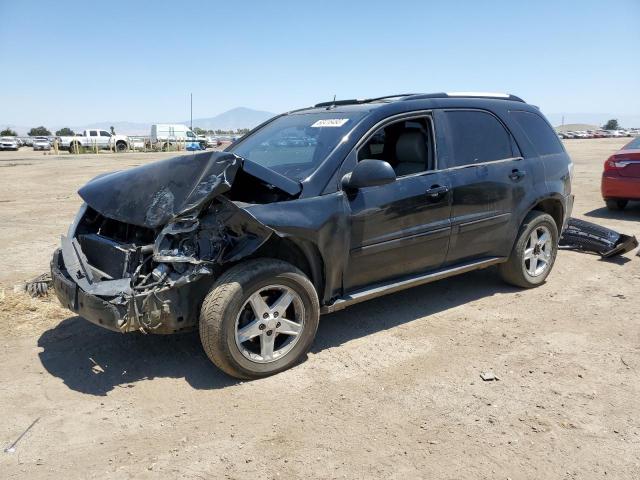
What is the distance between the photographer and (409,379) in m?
3.66

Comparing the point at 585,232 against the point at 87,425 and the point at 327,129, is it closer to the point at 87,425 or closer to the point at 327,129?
the point at 327,129

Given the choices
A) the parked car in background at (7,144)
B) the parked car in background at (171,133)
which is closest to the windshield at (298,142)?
the parked car in background at (7,144)

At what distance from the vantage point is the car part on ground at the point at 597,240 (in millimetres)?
6602

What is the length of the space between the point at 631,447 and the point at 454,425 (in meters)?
0.93

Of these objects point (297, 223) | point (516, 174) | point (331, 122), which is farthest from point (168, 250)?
point (516, 174)

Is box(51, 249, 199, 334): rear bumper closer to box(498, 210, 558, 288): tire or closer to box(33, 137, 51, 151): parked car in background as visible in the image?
box(498, 210, 558, 288): tire

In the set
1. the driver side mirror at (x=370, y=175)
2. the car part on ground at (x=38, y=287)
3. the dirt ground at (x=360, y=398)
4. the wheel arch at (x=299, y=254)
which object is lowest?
the dirt ground at (x=360, y=398)

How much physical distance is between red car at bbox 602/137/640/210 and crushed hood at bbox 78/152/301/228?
792 centimetres

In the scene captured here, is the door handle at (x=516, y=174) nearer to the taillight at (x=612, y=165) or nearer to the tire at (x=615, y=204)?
the taillight at (x=612, y=165)

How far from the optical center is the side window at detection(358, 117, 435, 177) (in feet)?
14.9

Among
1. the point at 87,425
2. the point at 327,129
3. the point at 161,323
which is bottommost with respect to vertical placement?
the point at 87,425

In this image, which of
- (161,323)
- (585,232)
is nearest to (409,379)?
(161,323)

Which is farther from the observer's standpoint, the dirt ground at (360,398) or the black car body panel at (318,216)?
the black car body panel at (318,216)

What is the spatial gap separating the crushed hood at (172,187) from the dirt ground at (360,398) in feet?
3.63
